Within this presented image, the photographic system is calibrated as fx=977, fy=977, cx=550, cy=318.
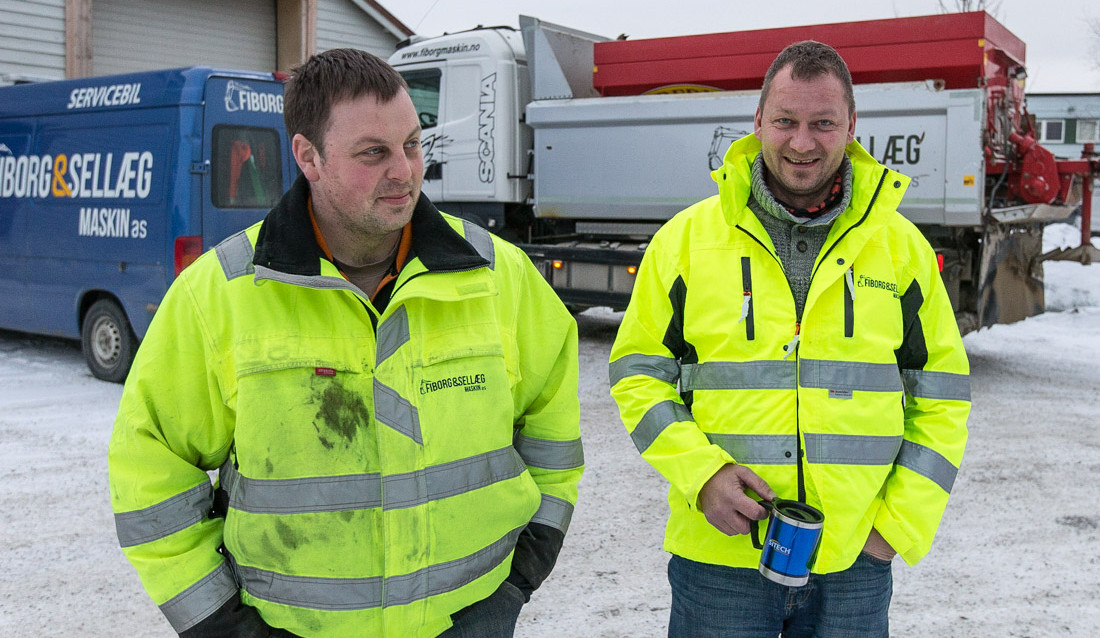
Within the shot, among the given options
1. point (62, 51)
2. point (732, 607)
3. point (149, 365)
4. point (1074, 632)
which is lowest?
point (1074, 632)

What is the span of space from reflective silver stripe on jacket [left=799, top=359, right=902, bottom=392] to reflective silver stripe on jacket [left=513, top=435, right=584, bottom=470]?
54 cm

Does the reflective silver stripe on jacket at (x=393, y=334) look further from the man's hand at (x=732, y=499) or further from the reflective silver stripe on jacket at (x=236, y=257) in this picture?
the man's hand at (x=732, y=499)

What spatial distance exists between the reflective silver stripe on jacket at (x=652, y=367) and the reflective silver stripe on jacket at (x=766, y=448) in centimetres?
22

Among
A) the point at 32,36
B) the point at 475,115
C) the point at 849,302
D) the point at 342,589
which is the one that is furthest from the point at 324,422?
the point at 32,36

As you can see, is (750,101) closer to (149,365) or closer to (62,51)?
(149,365)

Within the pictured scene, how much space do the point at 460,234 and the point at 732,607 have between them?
1.04m

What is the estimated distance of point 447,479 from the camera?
72.4 inches

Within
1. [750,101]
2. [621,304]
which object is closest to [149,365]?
[750,101]

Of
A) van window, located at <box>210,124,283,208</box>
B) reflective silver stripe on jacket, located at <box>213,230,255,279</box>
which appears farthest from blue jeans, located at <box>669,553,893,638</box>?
van window, located at <box>210,124,283,208</box>

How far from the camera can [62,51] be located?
40.7 feet

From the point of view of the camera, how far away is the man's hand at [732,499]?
2096mm

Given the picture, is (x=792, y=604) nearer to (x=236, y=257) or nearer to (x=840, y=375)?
(x=840, y=375)

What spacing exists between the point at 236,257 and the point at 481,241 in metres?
0.50

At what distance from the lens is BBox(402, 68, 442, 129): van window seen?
992cm
